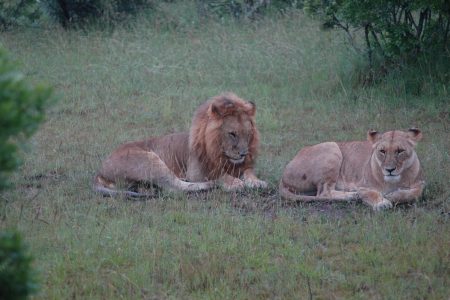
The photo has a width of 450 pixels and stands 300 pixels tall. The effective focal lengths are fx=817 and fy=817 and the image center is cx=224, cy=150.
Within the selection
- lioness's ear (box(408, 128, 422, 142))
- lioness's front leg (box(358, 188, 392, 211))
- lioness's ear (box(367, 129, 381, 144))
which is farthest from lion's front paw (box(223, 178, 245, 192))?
lioness's ear (box(408, 128, 422, 142))

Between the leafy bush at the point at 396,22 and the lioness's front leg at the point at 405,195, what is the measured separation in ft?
13.9

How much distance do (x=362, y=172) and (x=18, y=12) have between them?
10791mm

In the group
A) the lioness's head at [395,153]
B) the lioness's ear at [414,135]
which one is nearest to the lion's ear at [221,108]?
the lioness's head at [395,153]

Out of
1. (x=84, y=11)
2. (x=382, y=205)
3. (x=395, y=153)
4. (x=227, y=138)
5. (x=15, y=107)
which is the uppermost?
(x=15, y=107)

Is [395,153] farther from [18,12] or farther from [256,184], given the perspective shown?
[18,12]

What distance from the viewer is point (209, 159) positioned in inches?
309

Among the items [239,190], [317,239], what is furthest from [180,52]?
[317,239]

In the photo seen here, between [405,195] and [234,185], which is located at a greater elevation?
[405,195]

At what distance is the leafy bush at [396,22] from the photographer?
10852mm

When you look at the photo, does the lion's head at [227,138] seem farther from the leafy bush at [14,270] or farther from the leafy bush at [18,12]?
the leafy bush at [18,12]

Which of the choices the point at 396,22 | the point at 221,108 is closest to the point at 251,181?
the point at 221,108

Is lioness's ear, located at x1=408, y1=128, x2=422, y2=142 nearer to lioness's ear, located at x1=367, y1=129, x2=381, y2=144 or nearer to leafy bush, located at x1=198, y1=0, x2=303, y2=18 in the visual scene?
lioness's ear, located at x1=367, y1=129, x2=381, y2=144

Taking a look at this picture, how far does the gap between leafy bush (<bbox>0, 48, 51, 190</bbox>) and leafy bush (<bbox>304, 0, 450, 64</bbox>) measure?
8251 mm

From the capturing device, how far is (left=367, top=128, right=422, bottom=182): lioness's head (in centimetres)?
670
